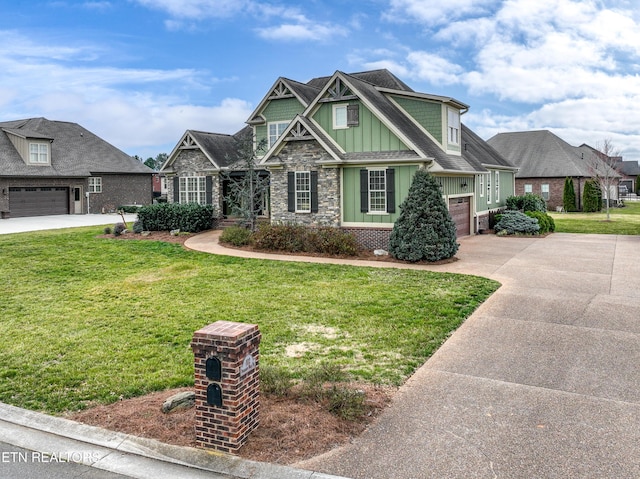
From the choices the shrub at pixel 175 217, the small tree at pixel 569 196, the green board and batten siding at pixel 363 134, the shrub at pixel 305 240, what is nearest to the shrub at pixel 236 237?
the shrub at pixel 305 240

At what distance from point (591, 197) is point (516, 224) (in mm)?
19503

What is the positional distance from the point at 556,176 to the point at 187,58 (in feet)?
106

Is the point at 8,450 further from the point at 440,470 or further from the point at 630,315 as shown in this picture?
the point at 630,315

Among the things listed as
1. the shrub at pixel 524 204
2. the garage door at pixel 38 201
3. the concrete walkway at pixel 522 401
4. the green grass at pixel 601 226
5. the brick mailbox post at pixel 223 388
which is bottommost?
the concrete walkway at pixel 522 401

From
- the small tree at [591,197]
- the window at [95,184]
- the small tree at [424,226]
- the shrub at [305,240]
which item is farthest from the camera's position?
the small tree at [591,197]

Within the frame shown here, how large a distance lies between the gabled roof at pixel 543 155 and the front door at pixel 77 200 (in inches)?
1374

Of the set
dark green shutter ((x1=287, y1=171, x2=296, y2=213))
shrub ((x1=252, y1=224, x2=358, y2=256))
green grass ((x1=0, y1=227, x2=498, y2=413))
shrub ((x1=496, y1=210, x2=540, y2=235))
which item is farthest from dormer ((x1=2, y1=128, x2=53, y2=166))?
shrub ((x1=496, y1=210, x2=540, y2=235))

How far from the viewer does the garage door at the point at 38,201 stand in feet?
114

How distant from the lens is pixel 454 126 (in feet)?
72.1

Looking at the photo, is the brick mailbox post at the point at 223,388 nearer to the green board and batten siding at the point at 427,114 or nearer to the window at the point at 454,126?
the green board and batten siding at the point at 427,114

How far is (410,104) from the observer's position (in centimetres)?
2158

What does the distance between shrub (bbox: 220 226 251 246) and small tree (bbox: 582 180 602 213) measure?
31421mm

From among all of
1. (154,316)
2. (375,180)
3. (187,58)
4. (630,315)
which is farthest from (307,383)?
(187,58)

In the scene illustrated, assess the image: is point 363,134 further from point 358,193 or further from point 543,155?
point 543,155
